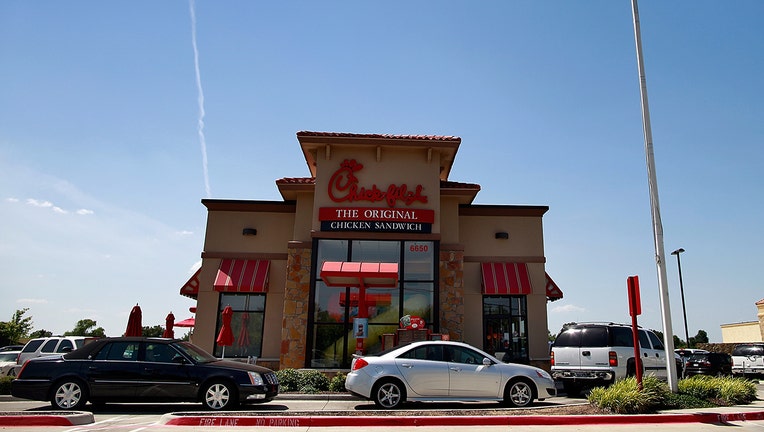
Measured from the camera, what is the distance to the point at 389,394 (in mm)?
10602

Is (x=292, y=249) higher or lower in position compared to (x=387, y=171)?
lower

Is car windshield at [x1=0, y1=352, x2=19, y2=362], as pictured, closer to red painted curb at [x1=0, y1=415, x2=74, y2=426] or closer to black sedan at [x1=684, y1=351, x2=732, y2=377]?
red painted curb at [x1=0, y1=415, x2=74, y2=426]

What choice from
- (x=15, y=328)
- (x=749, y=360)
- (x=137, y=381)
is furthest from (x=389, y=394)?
(x=15, y=328)

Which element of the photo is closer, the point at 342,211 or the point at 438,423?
the point at 438,423

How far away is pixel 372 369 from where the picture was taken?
1064cm

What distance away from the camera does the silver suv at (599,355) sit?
1340 centimetres

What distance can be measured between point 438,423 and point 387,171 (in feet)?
39.5

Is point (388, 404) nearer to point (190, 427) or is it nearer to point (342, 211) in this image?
point (190, 427)

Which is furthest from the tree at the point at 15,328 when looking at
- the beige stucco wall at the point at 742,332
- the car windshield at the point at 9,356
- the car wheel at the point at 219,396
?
the beige stucco wall at the point at 742,332

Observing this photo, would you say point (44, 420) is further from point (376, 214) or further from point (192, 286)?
point (376, 214)

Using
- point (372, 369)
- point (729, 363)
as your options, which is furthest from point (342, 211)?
point (729, 363)

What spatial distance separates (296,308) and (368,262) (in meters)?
3.18

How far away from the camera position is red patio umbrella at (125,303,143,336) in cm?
1549

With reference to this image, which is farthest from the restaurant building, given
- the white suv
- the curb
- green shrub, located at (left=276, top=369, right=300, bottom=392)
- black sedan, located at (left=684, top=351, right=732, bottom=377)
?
the white suv
